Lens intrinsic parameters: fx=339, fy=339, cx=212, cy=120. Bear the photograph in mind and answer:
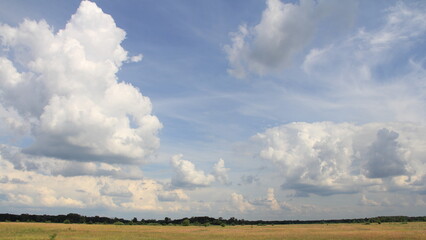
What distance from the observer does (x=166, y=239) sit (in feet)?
207

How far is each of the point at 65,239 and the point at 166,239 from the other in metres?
17.4

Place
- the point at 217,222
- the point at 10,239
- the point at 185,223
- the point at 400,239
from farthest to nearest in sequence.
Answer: the point at 217,222
the point at 185,223
the point at 400,239
the point at 10,239

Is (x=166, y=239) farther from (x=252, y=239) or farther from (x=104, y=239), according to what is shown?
(x=252, y=239)

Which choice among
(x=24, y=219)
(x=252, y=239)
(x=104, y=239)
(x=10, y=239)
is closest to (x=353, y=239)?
(x=252, y=239)

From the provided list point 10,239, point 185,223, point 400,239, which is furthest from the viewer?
point 185,223

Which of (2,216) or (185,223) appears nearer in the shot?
(185,223)

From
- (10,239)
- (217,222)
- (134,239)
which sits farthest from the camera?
(217,222)

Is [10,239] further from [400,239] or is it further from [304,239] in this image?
[400,239]

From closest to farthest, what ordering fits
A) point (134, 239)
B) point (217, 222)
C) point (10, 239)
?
point (10, 239) → point (134, 239) → point (217, 222)

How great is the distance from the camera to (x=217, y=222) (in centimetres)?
19050

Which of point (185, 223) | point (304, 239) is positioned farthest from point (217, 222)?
point (304, 239)

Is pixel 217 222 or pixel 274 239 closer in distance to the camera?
pixel 274 239

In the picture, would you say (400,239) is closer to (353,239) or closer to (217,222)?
(353,239)

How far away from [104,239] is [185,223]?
121833 mm
